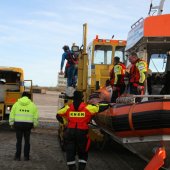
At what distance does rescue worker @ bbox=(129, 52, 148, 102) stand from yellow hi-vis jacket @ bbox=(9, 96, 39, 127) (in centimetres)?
298

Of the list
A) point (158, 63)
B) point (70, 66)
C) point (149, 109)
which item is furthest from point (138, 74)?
point (70, 66)

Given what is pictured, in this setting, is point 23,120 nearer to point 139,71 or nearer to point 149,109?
point 139,71

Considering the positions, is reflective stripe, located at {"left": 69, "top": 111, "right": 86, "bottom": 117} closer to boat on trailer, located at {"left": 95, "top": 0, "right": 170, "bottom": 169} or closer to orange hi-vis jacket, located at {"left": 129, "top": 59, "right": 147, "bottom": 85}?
boat on trailer, located at {"left": 95, "top": 0, "right": 170, "bottom": 169}

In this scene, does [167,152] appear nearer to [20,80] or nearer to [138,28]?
[138,28]

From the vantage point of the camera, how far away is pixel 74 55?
550 inches

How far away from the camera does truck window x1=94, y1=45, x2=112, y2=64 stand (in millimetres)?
14344

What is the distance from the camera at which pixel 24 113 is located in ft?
34.4

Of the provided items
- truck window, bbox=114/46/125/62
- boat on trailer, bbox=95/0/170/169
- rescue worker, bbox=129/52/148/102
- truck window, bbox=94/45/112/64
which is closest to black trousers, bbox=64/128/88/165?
boat on trailer, bbox=95/0/170/169

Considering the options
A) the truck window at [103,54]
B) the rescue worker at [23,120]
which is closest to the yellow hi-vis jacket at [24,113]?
the rescue worker at [23,120]

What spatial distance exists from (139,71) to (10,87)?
10729 mm

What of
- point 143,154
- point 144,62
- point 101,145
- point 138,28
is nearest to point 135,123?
point 143,154

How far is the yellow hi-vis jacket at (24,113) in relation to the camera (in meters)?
10.5

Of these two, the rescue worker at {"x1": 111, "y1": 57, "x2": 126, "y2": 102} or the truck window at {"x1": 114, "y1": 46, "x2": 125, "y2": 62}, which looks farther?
the truck window at {"x1": 114, "y1": 46, "x2": 125, "y2": 62}

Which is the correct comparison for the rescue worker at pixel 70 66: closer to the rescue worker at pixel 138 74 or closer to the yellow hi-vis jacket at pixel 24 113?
the yellow hi-vis jacket at pixel 24 113
